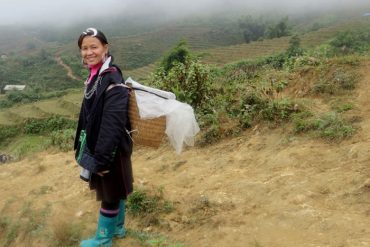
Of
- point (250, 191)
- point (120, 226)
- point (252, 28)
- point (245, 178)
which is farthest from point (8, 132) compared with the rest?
point (252, 28)

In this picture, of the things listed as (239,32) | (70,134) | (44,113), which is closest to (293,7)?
(239,32)

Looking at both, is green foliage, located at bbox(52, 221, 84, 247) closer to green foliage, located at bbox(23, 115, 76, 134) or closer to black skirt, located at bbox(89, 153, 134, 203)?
black skirt, located at bbox(89, 153, 134, 203)

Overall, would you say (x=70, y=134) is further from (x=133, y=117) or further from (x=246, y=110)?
(x=133, y=117)

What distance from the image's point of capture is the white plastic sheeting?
9.33 feet

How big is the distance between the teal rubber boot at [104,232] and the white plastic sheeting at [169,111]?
0.73m

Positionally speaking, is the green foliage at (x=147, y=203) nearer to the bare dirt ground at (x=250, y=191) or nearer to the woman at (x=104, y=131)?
the bare dirt ground at (x=250, y=191)

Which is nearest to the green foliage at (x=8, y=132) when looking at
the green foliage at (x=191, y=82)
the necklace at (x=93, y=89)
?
the green foliage at (x=191, y=82)

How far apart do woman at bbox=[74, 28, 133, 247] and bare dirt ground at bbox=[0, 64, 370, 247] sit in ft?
1.87

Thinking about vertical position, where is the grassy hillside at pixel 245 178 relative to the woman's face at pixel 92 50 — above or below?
below

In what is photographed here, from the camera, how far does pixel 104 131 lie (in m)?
2.64

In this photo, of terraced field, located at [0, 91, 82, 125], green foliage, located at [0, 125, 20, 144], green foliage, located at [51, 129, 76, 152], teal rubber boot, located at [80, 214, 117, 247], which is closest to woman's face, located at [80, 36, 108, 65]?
teal rubber boot, located at [80, 214, 117, 247]

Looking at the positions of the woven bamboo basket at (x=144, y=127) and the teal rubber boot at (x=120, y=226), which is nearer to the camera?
the woven bamboo basket at (x=144, y=127)

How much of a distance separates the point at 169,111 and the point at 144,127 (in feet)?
0.68

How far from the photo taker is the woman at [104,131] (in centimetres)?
266
